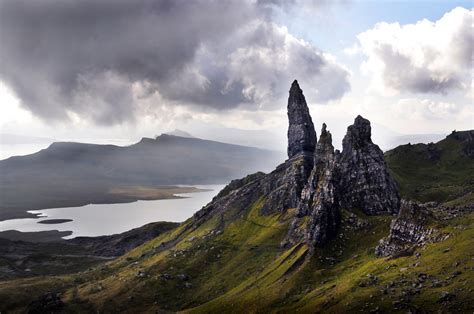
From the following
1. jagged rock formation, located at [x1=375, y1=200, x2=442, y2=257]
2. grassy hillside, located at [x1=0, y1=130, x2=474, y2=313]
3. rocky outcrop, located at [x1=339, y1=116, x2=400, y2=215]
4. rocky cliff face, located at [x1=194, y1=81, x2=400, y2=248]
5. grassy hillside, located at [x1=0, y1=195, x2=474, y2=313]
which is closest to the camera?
grassy hillside, located at [x1=0, y1=130, x2=474, y2=313]

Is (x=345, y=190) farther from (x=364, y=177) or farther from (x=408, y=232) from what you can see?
(x=408, y=232)

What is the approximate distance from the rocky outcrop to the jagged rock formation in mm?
43737

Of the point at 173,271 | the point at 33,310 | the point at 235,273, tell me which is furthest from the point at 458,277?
Result: the point at 33,310

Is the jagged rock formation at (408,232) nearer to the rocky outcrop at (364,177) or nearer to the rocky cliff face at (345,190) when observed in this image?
the rocky cliff face at (345,190)

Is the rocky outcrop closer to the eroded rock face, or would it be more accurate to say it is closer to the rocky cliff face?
the rocky cliff face

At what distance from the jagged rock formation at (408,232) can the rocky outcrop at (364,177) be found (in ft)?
143

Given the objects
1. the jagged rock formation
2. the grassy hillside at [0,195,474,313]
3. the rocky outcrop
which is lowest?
the grassy hillside at [0,195,474,313]

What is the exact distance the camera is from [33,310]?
179625 millimetres

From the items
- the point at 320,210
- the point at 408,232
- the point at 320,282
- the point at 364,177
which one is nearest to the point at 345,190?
the point at 364,177

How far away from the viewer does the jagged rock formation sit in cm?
12012

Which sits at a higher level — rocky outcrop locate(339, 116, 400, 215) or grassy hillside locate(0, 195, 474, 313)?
rocky outcrop locate(339, 116, 400, 215)

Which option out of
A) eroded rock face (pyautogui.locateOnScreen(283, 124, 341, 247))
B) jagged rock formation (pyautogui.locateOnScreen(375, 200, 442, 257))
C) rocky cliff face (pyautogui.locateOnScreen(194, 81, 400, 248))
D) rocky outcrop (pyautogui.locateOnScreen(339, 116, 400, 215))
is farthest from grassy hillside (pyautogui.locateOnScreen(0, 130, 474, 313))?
rocky outcrop (pyautogui.locateOnScreen(339, 116, 400, 215))

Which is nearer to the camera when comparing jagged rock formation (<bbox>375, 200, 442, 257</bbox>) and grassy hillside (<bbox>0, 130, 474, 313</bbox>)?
grassy hillside (<bbox>0, 130, 474, 313</bbox>)

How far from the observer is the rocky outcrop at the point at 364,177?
572 feet
